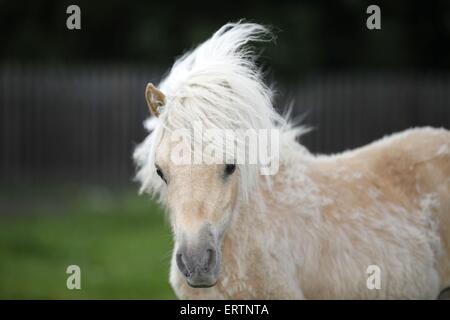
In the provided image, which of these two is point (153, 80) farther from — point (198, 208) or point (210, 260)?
point (210, 260)

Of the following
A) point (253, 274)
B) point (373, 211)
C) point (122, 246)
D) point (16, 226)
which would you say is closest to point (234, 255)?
point (253, 274)

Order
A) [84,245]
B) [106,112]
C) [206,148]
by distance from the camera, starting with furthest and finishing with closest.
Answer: [106,112] < [84,245] < [206,148]

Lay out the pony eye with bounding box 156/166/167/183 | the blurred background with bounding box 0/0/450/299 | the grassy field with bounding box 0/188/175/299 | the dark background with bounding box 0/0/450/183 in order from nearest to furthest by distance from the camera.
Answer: the pony eye with bounding box 156/166/167/183 < the grassy field with bounding box 0/188/175/299 < the blurred background with bounding box 0/0/450/299 < the dark background with bounding box 0/0/450/183

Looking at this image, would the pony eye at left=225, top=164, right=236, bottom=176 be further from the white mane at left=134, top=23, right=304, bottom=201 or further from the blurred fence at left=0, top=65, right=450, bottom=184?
the blurred fence at left=0, top=65, right=450, bottom=184

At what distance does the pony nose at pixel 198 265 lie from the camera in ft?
10.7

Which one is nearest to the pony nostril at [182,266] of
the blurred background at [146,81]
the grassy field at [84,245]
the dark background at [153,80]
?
the grassy field at [84,245]

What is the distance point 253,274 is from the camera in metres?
3.75

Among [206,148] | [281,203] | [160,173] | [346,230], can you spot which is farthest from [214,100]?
[346,230]

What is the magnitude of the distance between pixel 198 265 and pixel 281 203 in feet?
3.17

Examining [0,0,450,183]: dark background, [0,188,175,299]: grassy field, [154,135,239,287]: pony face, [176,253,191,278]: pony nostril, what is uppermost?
[0,0,450,183]: dark background

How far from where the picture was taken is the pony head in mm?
3334

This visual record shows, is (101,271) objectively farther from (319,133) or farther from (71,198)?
(319,133)

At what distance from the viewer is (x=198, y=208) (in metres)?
3.37

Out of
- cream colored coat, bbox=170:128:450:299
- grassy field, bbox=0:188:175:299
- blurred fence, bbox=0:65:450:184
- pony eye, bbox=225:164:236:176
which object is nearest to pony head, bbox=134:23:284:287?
pony eye, bbox=225:164:236:176
